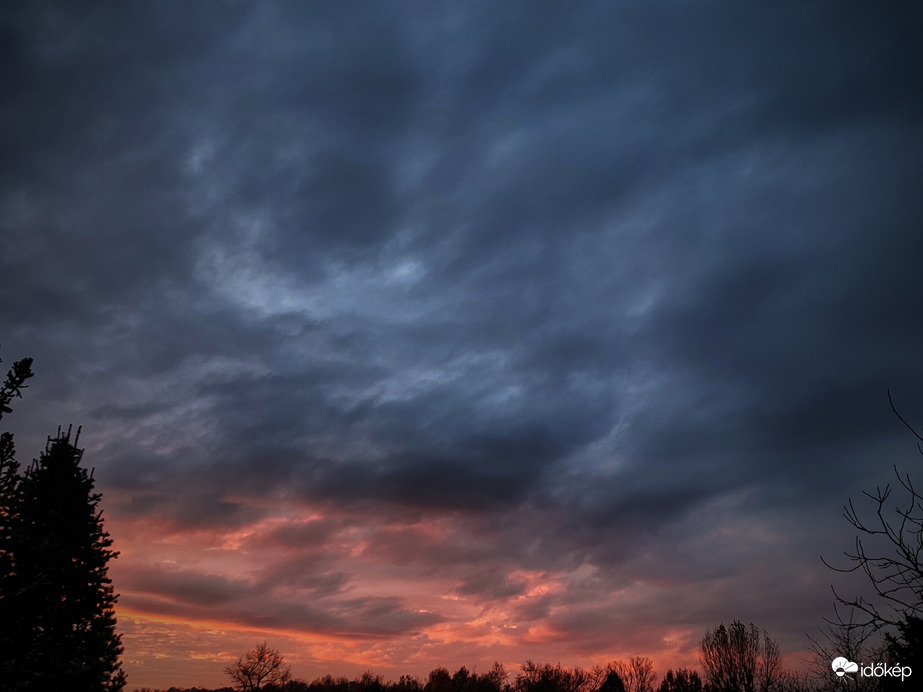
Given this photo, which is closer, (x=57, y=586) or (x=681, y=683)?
(x=57, y=586)

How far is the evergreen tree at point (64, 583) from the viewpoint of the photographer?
2075 cm

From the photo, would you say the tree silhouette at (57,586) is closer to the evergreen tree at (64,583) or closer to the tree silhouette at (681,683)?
the evergreen tree at (64,583)

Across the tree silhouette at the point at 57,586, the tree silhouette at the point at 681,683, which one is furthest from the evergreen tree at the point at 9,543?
the tree silhouette at the point at 681,683

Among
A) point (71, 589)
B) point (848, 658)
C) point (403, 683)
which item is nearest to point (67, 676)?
point (71, 589)

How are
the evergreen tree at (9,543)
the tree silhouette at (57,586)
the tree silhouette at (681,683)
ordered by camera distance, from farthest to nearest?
the tree silhouette at (681,683)
the tree silhouette at (57,586)
the evergreen tree at (9,543)

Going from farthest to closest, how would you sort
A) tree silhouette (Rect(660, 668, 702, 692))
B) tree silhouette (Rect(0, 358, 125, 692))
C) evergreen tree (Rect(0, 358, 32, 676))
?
tree silhouette (Rect(660, 668, 702, 692))
tree silhouette (Rect(0, 358, 125, 692))
evergreen tree (Rect(0, 358, 32, 676))

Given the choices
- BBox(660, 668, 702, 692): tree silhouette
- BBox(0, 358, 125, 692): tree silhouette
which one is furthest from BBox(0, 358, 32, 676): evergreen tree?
BBox(660, 668, 702, 692): tree silhouette

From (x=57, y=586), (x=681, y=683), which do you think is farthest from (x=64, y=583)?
(x=681, y=683)

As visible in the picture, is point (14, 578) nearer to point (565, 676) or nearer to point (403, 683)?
point (565, 676)

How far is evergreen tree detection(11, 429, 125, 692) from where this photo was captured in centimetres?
2075

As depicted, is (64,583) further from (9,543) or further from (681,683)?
(681,683)

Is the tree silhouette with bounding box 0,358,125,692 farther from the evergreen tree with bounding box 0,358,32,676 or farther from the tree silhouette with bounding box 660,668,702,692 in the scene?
the tree silhouette with bounding box 660,668,702,692

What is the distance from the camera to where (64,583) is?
23031 mm

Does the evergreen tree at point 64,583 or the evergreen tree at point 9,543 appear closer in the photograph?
the evergreen tree at point 9,543
